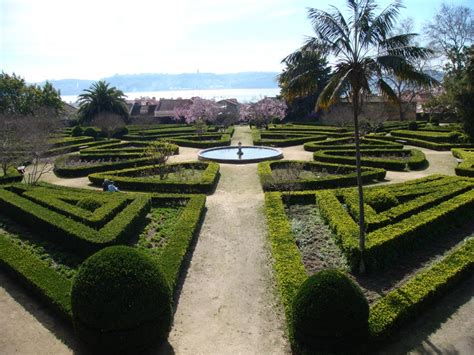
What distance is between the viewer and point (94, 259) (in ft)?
26.8

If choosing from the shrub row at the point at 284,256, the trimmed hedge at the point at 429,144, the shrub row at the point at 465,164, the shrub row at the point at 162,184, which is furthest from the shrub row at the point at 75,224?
the trimmed hedge at the point at 429,144

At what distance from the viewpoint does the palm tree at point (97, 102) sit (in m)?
50.8

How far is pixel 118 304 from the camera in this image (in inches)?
306

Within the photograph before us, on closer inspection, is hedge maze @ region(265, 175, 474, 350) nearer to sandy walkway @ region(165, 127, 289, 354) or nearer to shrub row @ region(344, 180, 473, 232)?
shrub row @ region(344, 180, 473, 232)

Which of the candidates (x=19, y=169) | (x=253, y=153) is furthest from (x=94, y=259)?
(x=253, y=153)

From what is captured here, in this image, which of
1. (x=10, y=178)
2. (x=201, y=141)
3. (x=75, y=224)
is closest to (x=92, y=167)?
(x=10, y=178)

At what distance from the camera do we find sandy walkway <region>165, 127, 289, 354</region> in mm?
8734

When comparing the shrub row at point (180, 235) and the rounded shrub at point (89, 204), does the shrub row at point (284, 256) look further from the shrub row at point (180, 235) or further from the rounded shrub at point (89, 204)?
the rounded shrub at point (89, 204)

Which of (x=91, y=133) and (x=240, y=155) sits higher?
(x=91, y=133)

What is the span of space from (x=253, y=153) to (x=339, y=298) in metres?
22.7

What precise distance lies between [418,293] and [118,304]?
6.67 metres

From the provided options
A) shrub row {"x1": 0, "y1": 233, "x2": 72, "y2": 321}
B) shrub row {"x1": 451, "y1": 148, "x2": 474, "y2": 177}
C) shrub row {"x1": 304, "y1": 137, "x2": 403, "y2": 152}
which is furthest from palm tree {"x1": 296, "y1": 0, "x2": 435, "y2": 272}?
shrub row {"x1": 304, "y1": 137, "x2": 403, "y2": 152}

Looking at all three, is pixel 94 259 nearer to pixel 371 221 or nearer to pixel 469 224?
pixel 371 221

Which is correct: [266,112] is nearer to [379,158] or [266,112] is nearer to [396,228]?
[379,158]
